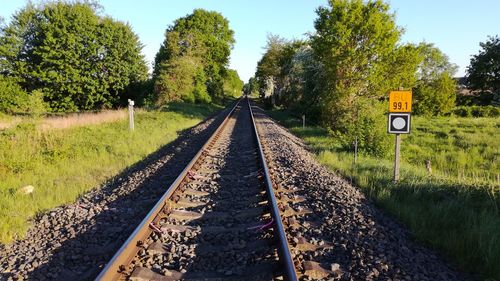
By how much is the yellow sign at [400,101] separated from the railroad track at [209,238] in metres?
3.02

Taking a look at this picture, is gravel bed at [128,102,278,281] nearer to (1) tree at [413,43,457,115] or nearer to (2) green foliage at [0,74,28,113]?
(2) green foliage at [0,74,28,113]

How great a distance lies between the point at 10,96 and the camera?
3531 centimetres

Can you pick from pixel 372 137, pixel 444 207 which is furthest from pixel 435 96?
pixel 444 207

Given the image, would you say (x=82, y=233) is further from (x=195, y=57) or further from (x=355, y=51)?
(x=195, y=57)

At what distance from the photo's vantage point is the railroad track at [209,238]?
12.1 ft

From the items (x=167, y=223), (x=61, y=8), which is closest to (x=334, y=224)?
(x=167, y=223)

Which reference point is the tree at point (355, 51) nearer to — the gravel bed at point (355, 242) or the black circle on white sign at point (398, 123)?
the black circle on white sign at point (398, 123)

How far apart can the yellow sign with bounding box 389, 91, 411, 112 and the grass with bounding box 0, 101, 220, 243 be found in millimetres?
6228

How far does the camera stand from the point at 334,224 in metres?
5.02

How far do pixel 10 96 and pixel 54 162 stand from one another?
3031 cm

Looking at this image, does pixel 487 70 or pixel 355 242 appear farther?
pixel 487 70

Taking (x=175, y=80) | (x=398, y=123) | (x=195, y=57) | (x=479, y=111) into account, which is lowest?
(x=479, y=111)

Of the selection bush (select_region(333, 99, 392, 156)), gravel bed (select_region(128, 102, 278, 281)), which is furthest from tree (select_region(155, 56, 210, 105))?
gravel bed (select_region(128, 102, 278, 281))

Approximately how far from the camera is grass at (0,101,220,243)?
6328 millimetres
